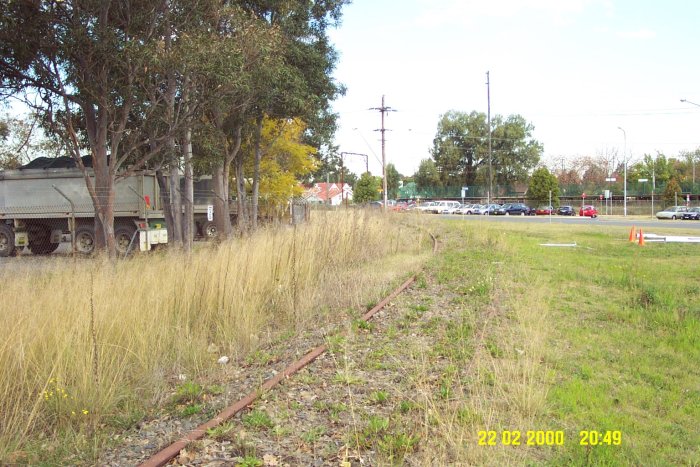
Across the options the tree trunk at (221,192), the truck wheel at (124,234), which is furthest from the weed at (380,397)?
the truck wheel at (124,234)

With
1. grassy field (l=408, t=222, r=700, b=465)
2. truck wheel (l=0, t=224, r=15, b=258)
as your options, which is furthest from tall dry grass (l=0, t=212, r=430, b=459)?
truck wheel (l=0, t=224, r=15, b=258)

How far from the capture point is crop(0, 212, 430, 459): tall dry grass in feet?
14.2

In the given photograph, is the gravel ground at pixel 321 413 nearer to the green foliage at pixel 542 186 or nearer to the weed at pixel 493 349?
the weed at pixel 493 349

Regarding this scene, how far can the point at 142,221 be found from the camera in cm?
1869

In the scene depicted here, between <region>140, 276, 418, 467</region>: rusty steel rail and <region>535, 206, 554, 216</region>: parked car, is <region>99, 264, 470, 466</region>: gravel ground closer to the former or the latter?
<region>140, 276, 418, 467</region>: rusty steel rail

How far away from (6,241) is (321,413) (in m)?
19.8

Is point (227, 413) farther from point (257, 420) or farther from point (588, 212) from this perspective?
point (588, 212)

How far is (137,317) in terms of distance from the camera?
5.88 metres

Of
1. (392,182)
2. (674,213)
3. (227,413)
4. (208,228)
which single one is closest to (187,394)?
(227,413)

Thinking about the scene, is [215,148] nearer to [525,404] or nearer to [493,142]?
[525,404]

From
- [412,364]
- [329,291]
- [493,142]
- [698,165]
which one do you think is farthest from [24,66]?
[698,165]

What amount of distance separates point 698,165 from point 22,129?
98502 millimetres

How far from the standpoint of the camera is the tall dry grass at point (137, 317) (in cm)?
434

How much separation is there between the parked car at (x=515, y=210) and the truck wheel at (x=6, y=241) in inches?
2282
